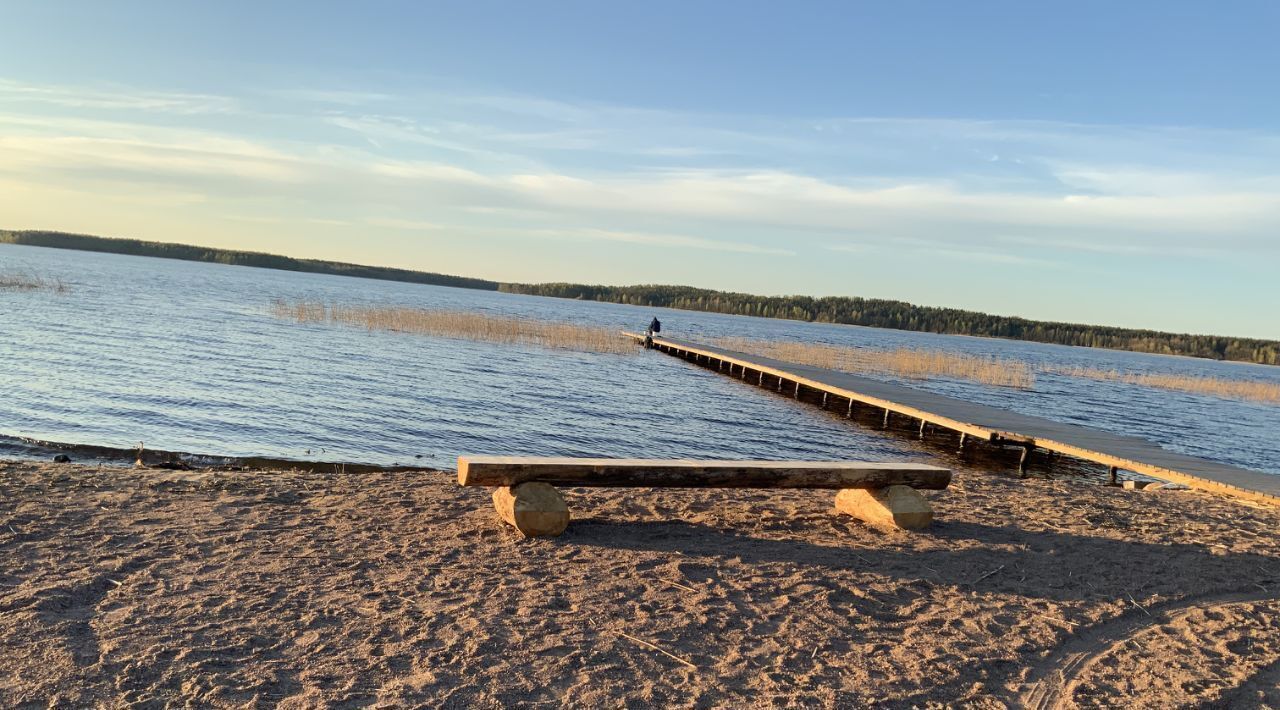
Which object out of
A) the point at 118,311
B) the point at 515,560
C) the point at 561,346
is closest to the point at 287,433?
the point at 515,560

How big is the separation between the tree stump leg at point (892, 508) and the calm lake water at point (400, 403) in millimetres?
6733

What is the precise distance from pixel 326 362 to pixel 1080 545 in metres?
20.2

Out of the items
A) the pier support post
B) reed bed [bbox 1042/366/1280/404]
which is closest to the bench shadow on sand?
the pier support post

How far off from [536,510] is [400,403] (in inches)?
460

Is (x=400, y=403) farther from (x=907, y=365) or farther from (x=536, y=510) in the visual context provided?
(x=907, y=365)

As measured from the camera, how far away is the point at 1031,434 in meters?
15.9

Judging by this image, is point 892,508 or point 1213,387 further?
point 1213,387

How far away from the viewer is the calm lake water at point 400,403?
13.0 m

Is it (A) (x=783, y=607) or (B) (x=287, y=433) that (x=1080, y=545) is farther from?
(B) (x=287, y=433)

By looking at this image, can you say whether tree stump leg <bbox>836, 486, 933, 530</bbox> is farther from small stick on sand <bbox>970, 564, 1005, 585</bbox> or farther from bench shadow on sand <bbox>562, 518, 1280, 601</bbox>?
small stick on sand <bbox>970, 564, 1005, 585</bbox>

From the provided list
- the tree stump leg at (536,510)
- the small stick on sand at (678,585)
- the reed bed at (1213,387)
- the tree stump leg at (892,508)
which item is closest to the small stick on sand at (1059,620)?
the tree stump leg at (892,508)

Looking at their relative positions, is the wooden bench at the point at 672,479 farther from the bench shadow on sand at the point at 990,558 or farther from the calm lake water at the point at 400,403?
the calm lake water at the point at 400,403

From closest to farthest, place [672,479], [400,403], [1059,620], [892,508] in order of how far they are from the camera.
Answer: [1059,620]
[672,479]
[892,508]
[400,403]

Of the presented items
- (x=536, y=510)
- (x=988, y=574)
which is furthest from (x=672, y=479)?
(x=988, y=574)
